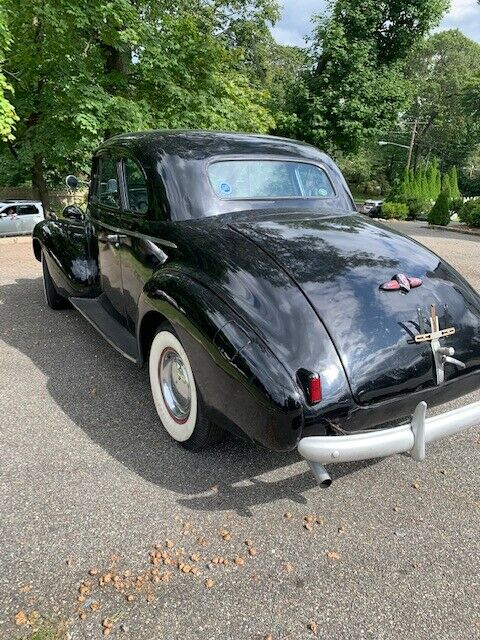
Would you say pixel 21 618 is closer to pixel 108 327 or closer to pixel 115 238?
pixel 108 327

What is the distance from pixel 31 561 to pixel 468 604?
185cm

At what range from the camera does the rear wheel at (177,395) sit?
2.67 meters

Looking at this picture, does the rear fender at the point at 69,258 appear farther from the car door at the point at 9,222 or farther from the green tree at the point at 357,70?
the green tree at the point at 357,70

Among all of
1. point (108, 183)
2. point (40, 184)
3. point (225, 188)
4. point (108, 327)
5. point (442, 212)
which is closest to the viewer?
point (225, 188)

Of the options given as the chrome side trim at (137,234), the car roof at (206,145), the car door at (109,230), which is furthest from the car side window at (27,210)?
the car roof at (206,145)

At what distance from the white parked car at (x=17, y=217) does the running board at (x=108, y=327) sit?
13847 millimetres

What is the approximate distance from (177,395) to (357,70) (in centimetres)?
2068

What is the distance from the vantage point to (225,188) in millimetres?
3285

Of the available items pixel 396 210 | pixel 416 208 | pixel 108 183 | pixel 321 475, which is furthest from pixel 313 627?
pixel 416 208

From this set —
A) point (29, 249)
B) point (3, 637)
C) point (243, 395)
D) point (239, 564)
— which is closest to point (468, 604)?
point (239, 564)

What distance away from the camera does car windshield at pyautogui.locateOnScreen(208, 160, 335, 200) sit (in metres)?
3.30

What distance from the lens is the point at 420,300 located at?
100 inches

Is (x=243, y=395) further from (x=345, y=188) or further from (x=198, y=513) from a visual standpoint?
(x=345, y=188)

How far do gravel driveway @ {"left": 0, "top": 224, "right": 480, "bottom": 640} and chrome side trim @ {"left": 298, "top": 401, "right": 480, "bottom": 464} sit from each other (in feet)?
1.47
